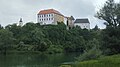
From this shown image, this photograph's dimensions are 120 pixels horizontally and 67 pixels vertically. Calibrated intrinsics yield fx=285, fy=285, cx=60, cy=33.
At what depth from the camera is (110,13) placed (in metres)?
59.2

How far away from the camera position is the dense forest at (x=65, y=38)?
54.2 meters

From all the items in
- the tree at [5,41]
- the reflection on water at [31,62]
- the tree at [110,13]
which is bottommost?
the reflection on water at [31,62]

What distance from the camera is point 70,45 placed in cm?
14400

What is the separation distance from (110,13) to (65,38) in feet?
296

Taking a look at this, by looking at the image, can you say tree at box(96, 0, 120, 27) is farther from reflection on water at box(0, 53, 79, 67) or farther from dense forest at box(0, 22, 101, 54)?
dense forest at box(0, 22, 101, 54)

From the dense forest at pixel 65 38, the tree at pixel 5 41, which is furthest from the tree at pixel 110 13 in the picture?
the tree at pixel 5 41

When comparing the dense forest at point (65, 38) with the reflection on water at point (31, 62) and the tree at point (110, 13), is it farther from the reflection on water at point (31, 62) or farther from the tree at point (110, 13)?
the reflection on water at point (31, 62)

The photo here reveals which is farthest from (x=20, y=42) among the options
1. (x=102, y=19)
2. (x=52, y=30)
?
(x=102, y=19)

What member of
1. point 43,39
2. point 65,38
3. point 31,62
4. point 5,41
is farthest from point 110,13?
point 65,38

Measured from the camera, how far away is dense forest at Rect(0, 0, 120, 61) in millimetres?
54188

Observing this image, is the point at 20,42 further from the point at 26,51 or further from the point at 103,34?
the point at 103,34

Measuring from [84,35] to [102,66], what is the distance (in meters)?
129

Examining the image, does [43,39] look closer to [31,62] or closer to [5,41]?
[5,41]

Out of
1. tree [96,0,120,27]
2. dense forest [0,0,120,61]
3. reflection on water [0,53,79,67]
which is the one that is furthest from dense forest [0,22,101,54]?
tree [96,0,120,27]
